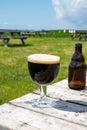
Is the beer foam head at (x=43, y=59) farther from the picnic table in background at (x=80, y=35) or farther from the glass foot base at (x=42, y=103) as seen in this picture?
the picnic table in background at (x=80, y=35)

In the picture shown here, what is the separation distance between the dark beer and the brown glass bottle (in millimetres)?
376

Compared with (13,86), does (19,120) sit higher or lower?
higher

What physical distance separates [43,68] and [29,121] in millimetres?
258

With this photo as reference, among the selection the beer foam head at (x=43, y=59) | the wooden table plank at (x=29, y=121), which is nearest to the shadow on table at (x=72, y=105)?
the wooden table plank at (x=29, y=121)

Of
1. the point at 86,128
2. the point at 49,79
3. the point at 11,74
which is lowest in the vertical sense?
the point at 11,74

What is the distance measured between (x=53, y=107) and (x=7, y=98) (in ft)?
10.0

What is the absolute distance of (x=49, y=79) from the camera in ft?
4.85

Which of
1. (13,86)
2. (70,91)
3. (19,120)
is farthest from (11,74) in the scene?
(19,120)

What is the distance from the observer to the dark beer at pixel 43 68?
1439 mm

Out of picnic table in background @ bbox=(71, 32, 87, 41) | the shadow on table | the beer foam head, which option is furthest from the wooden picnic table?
picnic table in background @ bbox=(71, 32, 87, 41)

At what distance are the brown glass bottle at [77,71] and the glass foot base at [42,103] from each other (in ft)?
0.97

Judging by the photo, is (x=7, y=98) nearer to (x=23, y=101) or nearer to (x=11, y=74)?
(x=11, y=74)

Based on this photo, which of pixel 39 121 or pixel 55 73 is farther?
pixel 55 73

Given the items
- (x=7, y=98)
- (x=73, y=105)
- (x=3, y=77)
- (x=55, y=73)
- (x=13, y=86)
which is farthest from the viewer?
(x=3, y=77)
